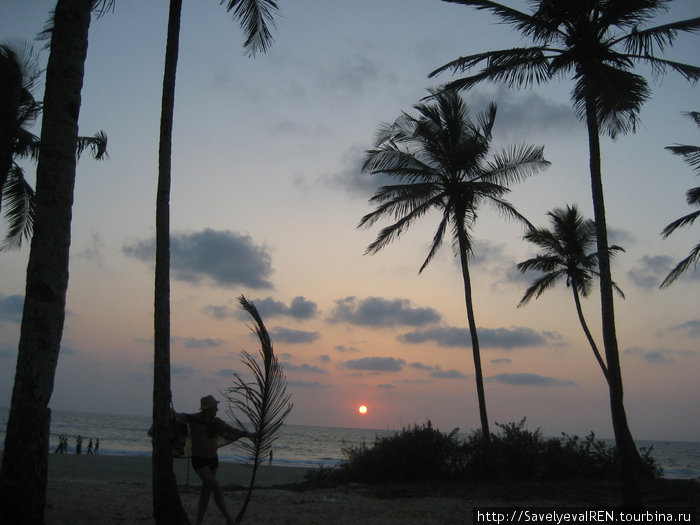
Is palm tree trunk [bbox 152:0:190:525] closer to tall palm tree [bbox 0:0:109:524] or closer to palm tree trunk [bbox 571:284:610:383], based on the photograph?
tall palm tree [bbox 0:0:109:524]

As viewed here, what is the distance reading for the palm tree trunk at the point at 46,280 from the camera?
18.5 ft

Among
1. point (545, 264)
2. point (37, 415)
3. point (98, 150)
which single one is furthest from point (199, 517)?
point (545, 264)

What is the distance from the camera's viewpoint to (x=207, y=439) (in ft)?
24.5

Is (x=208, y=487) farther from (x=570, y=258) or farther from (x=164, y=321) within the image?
(x=570, y=258)

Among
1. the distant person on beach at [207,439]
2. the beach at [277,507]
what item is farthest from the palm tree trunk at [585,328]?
the distant person on beach at [207,439]

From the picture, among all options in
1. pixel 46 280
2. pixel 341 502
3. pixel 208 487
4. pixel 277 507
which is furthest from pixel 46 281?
pixel 341 502

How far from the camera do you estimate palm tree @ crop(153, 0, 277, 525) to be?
24.1 ft

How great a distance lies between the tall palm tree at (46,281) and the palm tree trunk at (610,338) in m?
8.84

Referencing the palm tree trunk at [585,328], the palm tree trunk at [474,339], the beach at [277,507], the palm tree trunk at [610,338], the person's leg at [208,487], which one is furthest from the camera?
the palm tree trunk at [585,328]

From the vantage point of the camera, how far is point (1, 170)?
47.4ft

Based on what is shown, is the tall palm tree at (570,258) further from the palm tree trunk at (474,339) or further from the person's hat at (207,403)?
the person's hat at (207,403)

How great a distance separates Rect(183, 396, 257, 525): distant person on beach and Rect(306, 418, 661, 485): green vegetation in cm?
902

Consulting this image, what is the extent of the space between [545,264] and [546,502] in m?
13.9

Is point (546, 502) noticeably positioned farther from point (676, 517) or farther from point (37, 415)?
point (37, 415)
